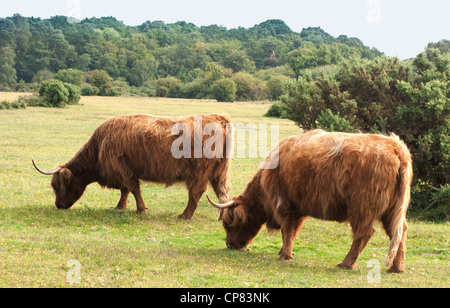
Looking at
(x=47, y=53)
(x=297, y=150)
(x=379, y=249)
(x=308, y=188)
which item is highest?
(x=47, y=53)

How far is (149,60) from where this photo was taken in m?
97.8

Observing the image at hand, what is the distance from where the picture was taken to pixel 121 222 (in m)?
11.3

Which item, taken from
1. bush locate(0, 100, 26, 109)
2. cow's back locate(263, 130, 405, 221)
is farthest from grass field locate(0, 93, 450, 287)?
bush locate(0, 100, 26, 109)

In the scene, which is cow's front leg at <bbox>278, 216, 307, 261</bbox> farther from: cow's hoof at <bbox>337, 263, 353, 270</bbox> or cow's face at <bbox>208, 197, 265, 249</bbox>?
cow's hoof at <bbox>337, 263, 353, 270</bbox>

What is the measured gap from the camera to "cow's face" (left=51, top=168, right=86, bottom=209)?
39.2 feet

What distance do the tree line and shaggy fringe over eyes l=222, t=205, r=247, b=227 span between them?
6329cm

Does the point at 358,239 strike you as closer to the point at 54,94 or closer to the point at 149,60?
the point at 54,94

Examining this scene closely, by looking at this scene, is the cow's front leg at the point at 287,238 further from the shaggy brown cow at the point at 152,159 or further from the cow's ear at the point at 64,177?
the cow's ear at the point at 64,177

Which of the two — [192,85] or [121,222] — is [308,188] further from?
[192,85]

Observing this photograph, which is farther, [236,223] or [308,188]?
[236,223]

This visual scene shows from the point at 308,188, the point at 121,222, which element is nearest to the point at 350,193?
the point at 308,188

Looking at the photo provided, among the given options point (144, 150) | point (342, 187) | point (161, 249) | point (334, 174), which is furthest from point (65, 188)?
point (342, 187)
